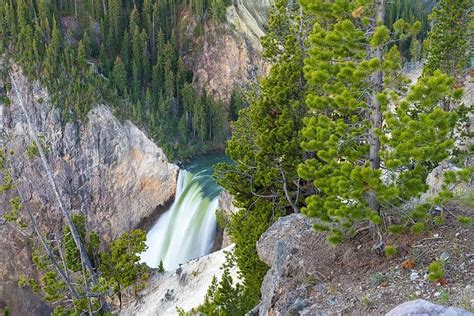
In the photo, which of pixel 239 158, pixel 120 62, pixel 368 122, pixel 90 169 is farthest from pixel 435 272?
pixel 120 62

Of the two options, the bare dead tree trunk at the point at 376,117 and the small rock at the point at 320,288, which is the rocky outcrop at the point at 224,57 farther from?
the small rock at the point at 320,288

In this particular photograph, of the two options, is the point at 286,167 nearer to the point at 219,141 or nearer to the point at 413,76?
the point at 219,141

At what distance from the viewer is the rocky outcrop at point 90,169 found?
44.4 metres

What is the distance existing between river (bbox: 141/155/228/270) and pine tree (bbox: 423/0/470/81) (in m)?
18.3

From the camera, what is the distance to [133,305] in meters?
24.8

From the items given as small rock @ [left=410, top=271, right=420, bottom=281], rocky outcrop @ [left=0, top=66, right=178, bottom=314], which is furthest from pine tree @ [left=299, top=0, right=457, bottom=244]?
rocky outcrop @ [left=0, top=66, right=178, bottom=314]

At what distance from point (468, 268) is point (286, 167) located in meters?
8.21

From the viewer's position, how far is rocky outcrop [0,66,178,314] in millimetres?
44438

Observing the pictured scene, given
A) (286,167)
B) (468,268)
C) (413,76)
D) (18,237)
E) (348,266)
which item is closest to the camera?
(468,268)

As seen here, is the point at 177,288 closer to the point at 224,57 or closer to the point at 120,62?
the point at 120,62

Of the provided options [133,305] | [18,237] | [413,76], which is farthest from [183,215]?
[413,76]

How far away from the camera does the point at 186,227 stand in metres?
36.3

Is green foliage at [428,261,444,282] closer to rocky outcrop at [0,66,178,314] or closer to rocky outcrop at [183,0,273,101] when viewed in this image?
rocky outcrop at [0,66,178,314]

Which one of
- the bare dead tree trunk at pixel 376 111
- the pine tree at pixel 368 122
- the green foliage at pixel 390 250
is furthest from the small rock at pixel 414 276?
the bare dead tree trunk at pixel 376 111
